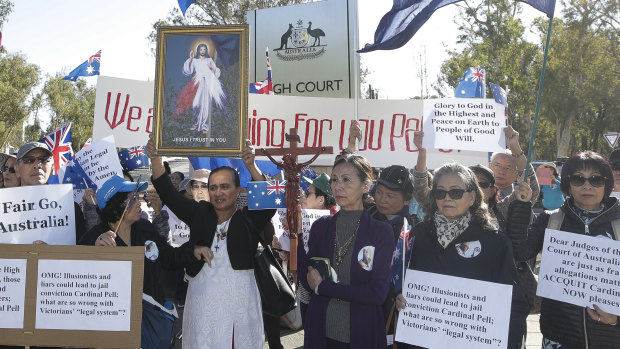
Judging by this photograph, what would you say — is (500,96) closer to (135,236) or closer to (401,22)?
(401,22)

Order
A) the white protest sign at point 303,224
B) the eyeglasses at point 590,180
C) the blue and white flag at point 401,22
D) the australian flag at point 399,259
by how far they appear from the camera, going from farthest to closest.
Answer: the blue and white flag at point 401,22 → the white protest sign at point 303,224 → the australian flag at point 399,259 → the eyeglasses at point 590,180

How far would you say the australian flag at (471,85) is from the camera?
15.9ft

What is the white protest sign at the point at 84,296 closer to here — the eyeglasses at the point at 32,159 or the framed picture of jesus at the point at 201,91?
the framed picture of jesus at the point at 201,91

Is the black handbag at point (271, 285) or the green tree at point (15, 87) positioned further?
the green tree at point (15, 87)

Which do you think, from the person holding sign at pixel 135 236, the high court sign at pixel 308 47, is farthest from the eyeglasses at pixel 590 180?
the high court sign at pixel 308 47

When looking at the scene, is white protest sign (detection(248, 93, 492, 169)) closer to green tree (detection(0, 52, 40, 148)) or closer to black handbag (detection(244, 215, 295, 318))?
black handbag (detection(244, 215, 295, 318))

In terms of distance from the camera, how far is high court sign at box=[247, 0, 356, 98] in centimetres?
938

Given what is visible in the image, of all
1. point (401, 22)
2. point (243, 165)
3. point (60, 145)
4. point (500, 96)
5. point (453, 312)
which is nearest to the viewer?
point (453, 312)

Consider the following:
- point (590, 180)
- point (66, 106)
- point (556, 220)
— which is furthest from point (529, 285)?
point (66, 106)

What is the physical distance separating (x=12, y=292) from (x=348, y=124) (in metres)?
3.51

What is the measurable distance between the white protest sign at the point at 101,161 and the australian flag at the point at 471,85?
2.89 meters

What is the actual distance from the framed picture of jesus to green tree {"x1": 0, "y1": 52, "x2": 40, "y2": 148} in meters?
27.3

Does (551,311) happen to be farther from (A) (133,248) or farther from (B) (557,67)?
(B) (557,67)

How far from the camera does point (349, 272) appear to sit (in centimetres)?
333
